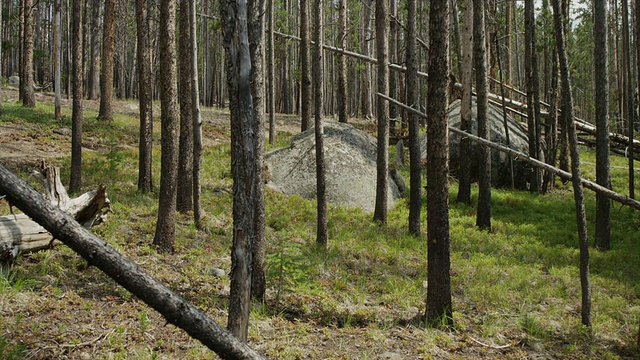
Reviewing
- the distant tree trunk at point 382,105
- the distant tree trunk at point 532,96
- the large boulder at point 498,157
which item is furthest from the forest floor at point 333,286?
the large boulder at point 498,157

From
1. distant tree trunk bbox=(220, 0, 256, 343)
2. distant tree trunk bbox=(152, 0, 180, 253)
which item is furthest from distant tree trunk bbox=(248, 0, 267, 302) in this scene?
distant tree trunk bbox=(152, 0, 180, 253)

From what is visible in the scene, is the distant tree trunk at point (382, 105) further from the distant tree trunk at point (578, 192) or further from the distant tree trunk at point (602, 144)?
the distant tree trunk at point (602, 144)

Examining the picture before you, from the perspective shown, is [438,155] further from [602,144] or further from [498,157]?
[498,157]

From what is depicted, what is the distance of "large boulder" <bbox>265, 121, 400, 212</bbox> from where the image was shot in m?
14.7

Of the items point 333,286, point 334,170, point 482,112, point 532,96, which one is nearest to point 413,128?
point 482,112

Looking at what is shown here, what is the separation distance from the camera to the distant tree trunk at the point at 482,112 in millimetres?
12930

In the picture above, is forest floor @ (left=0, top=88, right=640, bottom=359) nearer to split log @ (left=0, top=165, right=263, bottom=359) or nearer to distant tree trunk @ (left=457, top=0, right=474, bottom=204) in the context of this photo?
distant tree trunk @ (left=457, top=0, right=474, bottom=204)

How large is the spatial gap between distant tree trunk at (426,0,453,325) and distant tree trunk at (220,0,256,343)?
3388 millimetres

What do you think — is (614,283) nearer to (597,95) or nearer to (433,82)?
(597,95)

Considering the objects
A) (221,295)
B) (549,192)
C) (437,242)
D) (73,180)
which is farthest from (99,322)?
(549,192)

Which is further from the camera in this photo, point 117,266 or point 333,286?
point 333,286

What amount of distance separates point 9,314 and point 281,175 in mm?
9702

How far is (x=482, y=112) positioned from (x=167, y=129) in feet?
27.3

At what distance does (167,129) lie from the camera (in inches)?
355
